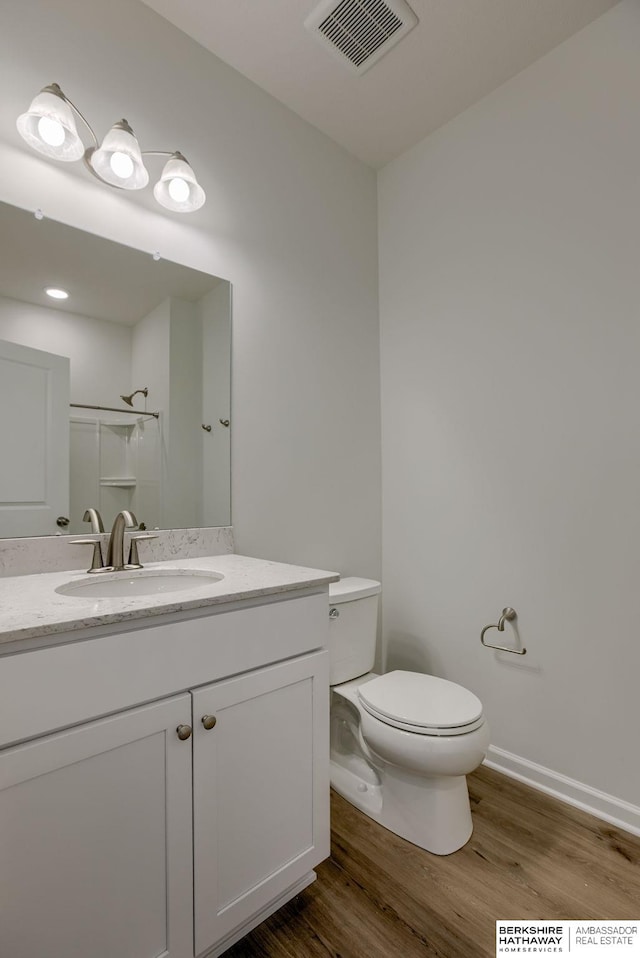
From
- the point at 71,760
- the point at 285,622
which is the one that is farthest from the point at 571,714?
the point at 71,760

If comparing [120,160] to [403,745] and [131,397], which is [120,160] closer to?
[131,397]

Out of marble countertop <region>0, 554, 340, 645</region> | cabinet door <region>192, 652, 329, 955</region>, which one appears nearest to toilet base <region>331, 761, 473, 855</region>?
cabinet door <region>192, 652, 329, 955</region>

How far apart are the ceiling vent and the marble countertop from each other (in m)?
1.78

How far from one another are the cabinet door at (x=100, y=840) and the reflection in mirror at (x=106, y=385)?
2.21 feet

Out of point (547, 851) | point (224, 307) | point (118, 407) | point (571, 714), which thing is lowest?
point (547, 851)

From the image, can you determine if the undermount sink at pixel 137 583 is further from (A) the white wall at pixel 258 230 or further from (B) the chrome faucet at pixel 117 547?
(A) the white wall at pixel 258 230

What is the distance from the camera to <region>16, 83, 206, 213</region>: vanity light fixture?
1.21 meters

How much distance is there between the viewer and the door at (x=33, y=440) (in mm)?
1266

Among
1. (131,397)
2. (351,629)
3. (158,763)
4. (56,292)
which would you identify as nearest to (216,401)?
(131,397)

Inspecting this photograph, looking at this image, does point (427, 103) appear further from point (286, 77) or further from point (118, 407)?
point (118, 407)

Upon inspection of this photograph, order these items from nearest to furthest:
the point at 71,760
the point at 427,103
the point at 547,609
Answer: the point at 71,760, the point at 547,609, the point at 427,103

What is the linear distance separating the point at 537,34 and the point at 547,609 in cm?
201

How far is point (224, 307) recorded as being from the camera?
171 centimetres
